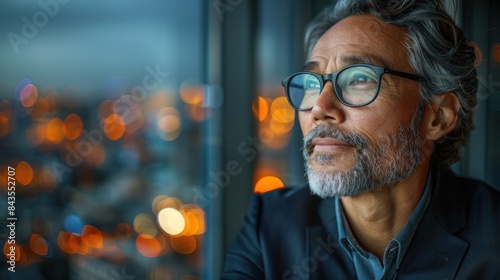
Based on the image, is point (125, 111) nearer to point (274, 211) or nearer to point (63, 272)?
point (63, 272)

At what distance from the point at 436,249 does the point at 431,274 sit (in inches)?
2.6

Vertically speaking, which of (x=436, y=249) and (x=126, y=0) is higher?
(x=126, y=0)

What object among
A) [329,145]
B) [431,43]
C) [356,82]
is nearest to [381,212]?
[329,145]

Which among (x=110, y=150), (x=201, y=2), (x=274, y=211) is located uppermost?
(x=201, y=2)

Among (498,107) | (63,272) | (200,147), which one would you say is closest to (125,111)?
(200,147)

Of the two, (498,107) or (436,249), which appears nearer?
(436,249)

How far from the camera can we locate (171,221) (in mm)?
2139

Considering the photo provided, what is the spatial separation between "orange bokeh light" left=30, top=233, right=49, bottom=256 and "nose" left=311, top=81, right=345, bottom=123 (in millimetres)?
1222

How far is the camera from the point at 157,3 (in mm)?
2010

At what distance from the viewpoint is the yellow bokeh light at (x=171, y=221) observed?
211cm

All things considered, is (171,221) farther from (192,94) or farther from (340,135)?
(340,135)

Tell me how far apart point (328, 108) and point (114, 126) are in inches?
44.6

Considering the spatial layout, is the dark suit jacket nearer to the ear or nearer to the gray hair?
the ear

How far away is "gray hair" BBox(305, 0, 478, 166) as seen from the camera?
131 centimetres
